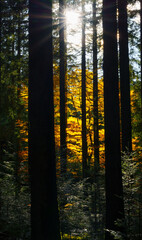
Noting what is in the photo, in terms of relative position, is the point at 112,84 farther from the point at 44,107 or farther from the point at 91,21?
the point at 91,21

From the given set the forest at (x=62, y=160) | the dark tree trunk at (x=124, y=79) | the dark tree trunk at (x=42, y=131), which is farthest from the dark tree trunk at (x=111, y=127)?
the dark tree trunk at (x=124, y=79)

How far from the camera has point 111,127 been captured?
7.41m

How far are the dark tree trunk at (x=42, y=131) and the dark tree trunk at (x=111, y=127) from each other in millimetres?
1974

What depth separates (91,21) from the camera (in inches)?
449

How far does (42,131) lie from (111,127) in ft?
7.79

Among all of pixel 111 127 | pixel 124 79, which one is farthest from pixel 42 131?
pixel 124 79

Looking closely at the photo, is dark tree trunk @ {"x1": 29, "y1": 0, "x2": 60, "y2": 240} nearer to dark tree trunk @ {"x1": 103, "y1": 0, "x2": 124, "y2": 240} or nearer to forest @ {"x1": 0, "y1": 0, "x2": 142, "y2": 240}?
forest @ {"x1": 0, "y1": 0, "x2": 142, "y2": 240}

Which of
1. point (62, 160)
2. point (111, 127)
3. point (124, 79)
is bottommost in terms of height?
point (62, 160)

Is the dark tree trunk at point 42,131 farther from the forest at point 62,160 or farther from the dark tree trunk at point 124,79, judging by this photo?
the dark tree trunk at point 124,79

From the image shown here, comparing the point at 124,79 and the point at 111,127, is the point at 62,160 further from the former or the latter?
the point at 124,79

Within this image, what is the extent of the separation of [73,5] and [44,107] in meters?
7.76

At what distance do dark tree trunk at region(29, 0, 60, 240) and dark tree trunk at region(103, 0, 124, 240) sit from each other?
197 cm

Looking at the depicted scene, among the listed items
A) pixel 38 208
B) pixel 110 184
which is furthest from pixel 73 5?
pixel 38 208

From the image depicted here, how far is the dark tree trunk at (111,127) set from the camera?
714 cm
